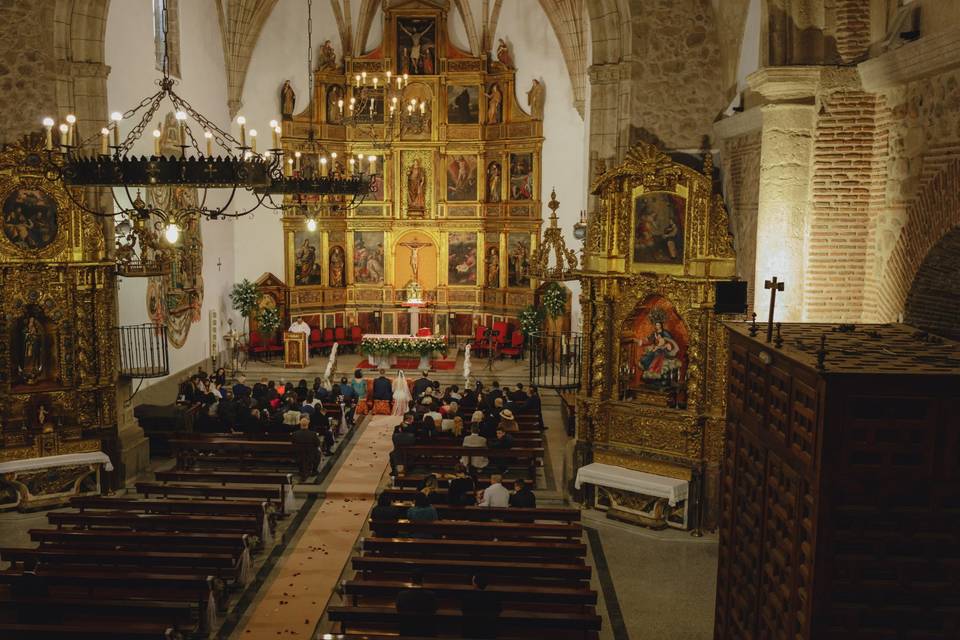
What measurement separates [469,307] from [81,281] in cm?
1476

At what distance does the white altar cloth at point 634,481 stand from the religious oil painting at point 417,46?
1718 cm

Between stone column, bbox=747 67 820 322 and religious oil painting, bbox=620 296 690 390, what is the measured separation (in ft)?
9.65

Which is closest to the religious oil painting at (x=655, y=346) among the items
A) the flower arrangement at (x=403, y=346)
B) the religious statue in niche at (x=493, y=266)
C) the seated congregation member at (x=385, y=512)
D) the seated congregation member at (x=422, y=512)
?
the seated congregation member at (x=422, y=512)

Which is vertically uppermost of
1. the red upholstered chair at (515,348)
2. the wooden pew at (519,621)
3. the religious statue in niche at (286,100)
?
the religious statue in niche at (286,100)

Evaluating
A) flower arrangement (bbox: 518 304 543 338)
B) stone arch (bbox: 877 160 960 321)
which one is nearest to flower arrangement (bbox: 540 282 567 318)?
flower arrangement (bbox: 518 304 543 338)

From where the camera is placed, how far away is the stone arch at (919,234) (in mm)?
7633

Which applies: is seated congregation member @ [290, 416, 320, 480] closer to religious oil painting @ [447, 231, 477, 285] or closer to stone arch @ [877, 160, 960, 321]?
stone arch @ [877, 160, 960, 321]

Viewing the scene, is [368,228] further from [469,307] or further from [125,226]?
[125,226]

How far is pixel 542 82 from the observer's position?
25500 millimetres

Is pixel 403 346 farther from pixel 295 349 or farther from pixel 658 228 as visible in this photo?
pixel 658 228

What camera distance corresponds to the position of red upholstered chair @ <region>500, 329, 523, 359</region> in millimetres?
25734

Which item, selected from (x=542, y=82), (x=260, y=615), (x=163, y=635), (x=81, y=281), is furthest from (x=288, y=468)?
(x=542, y=82)

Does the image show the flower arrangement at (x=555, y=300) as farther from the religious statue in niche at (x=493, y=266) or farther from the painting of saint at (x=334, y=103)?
the painting of saint at (x=334, y=103)

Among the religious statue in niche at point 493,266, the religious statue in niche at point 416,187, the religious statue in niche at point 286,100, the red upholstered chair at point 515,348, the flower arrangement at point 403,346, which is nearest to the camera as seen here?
the flower arrangement at point 403,346
